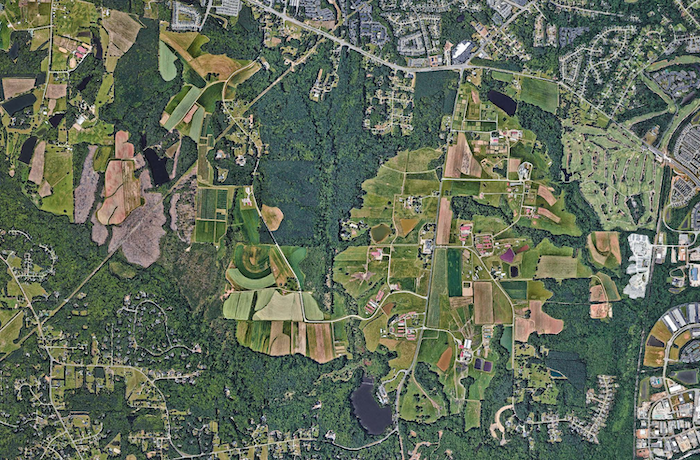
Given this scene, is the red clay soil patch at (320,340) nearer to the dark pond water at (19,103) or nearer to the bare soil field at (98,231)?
the bare soil field at (98,231)

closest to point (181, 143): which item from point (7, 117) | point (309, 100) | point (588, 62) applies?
point (309, 100)

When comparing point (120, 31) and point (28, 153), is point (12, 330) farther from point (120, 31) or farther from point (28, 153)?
point (120, 31)

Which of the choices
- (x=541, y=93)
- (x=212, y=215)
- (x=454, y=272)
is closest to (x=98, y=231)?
(x=212, y=215)

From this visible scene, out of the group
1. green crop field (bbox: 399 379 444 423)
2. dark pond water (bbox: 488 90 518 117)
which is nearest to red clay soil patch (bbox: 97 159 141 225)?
green crop field (bbox: 399 379 444 423)

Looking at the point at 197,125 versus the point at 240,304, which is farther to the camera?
the point at 197,125

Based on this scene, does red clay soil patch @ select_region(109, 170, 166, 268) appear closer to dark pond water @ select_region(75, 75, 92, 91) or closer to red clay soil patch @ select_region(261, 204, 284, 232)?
red clay soil patch @ select_region(261, 204, 284, 232)

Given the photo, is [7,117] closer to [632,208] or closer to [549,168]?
[549,168]
